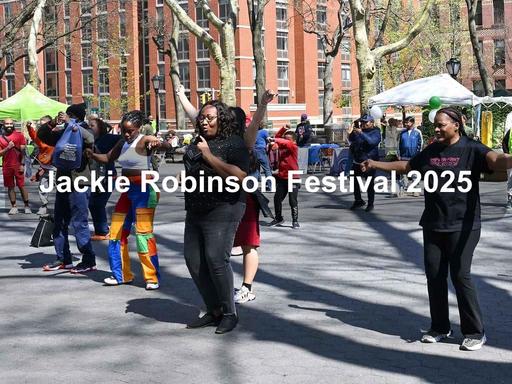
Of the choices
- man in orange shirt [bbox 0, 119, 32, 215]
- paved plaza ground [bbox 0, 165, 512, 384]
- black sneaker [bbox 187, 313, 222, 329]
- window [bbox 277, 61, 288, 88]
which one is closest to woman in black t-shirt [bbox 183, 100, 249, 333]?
black sneaker [bbox 187, 313, 222, 329]

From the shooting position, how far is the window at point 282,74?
72312 millimetres

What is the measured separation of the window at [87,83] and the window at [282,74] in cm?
1870

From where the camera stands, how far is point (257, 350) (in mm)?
5992

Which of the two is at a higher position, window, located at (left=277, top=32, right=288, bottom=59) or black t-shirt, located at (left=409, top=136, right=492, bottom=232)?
window, located at (left=277, top=32, right=288, bottom=59)

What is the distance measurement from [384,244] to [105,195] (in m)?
3.71

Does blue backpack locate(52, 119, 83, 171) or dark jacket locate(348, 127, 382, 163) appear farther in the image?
dark jacket locate(348, 127, 382, 163)


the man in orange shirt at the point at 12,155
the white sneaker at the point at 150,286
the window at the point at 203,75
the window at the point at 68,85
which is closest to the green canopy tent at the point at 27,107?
the man in orange shirt at the point at 12,155

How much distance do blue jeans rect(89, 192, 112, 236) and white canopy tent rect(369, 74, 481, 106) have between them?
12.3m

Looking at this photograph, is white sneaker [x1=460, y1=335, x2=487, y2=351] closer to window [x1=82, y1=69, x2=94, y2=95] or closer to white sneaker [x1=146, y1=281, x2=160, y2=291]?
white sneaker [x1=146, y1=281, x2=160, y2=291]

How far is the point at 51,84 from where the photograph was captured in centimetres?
8469

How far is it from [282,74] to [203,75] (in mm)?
6854

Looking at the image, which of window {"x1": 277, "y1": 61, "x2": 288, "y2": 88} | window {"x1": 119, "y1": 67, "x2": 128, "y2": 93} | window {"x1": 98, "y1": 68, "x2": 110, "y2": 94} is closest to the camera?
window {"x1": 277, "y1": 61, "x2": 288, "y2": 88}

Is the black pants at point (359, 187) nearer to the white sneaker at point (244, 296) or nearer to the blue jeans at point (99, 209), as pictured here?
the blue jeans at point (99, 209)

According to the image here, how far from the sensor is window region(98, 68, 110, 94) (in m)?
77.8
